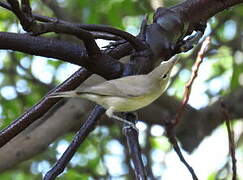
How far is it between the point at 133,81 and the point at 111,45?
92 mm

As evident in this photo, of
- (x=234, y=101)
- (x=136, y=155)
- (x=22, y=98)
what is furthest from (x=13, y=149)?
(x=136, y=155)

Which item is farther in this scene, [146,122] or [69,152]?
[146,122]

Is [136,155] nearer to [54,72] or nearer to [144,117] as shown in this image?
[144,117]

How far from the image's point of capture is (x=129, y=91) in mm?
1173

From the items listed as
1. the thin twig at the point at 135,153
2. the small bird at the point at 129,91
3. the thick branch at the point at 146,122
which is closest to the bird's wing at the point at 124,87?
the small bird at the point at 129,91

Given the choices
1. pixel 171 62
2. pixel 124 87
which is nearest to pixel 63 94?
pixel 124 87

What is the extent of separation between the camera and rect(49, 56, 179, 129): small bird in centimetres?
113

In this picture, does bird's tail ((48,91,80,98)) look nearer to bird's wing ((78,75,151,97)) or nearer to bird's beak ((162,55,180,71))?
bird's wing ((78,75,151,97))

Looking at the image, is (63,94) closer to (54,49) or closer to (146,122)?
(54,49)

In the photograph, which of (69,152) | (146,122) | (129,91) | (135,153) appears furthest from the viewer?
(146,122)

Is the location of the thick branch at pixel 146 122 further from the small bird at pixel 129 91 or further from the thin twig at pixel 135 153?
the thin twig at pixel 135 153

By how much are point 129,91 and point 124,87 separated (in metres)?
0.05

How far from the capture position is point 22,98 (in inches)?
116

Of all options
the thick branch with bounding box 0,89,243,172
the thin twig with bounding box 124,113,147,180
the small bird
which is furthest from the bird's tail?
the thick branch with bounding box 0,89,243,172
